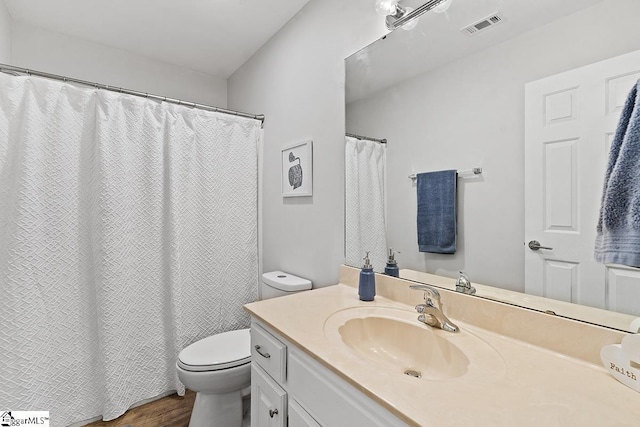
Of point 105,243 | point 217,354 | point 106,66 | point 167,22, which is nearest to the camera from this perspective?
point 217,354

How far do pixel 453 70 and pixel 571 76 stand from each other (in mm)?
385

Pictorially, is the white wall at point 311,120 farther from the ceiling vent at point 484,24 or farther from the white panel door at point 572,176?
the white panel door at point 572,176

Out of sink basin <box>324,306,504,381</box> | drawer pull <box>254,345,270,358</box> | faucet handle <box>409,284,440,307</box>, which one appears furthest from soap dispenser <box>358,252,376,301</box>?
drawer pull <box>254,345,270,358</box>

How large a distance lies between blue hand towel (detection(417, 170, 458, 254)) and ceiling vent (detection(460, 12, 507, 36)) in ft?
1.64

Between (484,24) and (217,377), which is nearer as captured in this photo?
(484,24)

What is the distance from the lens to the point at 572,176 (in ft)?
2.64

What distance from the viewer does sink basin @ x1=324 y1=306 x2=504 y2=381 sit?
0.81 meters

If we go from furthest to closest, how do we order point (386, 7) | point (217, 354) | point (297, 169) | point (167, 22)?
1. point (167, 22)
2. point (297, 169)
3. point (217, 354)
4. point (386, 7)

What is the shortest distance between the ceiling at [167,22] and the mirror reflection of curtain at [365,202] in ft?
3.70

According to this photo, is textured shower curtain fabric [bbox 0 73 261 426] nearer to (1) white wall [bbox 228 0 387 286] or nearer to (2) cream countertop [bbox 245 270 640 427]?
(1) white wall [bbox 228 0 387 286]

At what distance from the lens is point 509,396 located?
62cm

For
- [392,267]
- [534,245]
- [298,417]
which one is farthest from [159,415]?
[534,245]

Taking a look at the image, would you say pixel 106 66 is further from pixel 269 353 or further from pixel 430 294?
pixel 430 294

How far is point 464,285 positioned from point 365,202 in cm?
59
